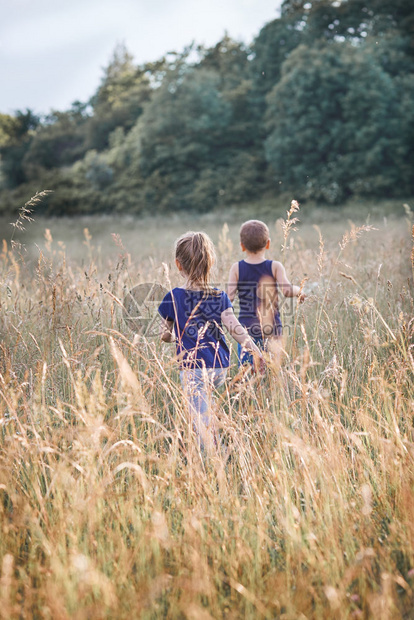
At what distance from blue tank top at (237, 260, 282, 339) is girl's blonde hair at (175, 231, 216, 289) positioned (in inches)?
26.5

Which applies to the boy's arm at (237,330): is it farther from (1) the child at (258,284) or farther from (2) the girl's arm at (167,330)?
(1) the child at (258,284)

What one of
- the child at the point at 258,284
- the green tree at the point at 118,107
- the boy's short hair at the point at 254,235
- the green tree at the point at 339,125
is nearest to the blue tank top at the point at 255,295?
the child at the point at 258,284

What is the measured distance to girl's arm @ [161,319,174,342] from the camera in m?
2.49

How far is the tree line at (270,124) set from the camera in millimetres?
20375

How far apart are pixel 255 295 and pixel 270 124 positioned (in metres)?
21.4

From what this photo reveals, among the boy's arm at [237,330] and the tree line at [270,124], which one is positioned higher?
the tree line at [270,124]

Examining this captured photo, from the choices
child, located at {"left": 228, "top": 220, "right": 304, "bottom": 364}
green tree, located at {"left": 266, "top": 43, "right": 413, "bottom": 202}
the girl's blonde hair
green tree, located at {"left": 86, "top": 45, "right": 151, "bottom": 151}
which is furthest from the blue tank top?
green tree, located at {"left": 86, "top": 45, "right": 151, "bottom": 151}

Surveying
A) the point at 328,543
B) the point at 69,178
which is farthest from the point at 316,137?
the point at 328,543

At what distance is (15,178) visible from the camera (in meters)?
33.9

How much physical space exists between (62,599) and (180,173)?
25.3 metres

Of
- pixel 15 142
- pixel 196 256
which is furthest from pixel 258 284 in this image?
pixel 15 142

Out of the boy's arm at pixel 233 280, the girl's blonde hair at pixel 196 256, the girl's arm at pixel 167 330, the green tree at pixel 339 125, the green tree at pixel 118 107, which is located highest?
the green tree at pixel 118 107

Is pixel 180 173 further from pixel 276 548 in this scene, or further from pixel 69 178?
pixel 276 548

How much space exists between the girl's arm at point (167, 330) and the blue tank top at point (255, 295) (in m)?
0.72
